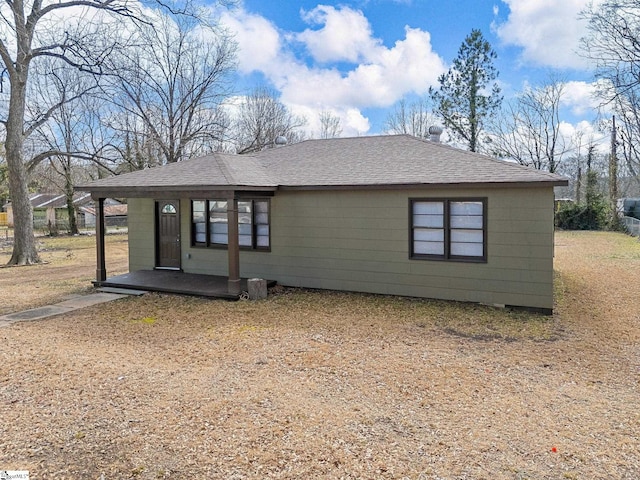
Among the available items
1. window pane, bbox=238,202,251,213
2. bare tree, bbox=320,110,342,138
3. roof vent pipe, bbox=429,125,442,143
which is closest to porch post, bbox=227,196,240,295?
window pane, bbox=238,202,251,213

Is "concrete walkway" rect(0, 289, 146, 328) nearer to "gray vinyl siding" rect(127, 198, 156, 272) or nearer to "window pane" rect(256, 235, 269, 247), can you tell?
"gray vinyl siding" rect(127, 198, 156, 272)

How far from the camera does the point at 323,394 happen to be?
487 centimetres

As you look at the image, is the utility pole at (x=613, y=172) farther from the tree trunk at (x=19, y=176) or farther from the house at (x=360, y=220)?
the tree trunk at (x=19, y=176)

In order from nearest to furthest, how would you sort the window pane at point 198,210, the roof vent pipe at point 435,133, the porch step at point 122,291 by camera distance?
the porch step at point 122,291, the window pane at point 198,210, the roof vent pipe at point 435,133

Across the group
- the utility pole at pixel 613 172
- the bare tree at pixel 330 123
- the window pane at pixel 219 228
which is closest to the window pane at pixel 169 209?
the window pane at pixel 219 228

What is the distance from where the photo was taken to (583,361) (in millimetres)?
6000

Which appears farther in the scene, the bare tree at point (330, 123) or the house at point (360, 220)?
the bare tree at point (330, 123)

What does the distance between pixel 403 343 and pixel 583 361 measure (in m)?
2.25

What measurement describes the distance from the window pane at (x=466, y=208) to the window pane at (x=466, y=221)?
76 mm

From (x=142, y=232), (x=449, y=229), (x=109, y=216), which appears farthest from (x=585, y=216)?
(x=109, y=216)

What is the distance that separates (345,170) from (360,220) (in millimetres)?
1353

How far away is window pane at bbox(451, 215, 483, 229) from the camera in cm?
887

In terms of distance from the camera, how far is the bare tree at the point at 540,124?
33125 millimetres

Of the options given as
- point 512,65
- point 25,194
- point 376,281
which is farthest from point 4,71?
point 512,65
